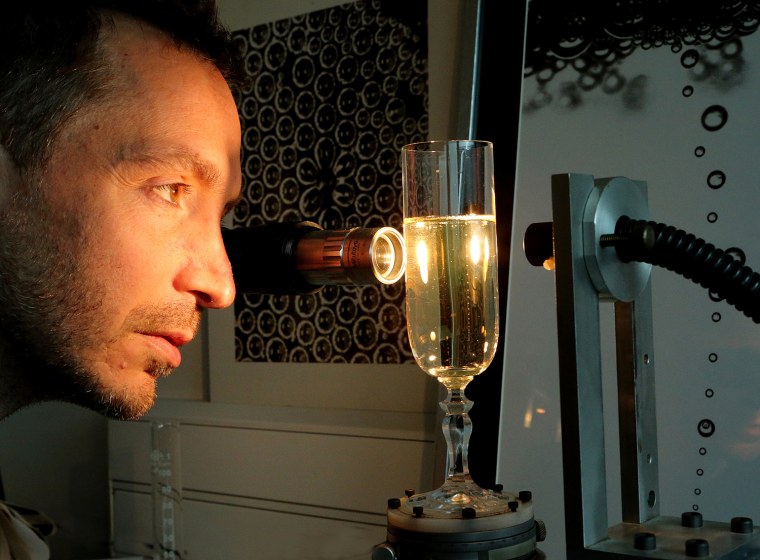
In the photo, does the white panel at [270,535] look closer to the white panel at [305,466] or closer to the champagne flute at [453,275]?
the white panel at [305,466]

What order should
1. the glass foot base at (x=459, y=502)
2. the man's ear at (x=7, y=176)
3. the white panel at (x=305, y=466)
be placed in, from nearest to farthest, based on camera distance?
the glass foot base at (x=459, y=502) < the man's ear at (x=7, y=176) < the white panel at (x=305, y=466)

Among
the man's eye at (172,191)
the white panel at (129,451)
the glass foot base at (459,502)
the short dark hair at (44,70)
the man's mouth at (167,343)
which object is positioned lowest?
the white panel at (129,451)

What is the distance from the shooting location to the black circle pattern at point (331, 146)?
162 centimetres

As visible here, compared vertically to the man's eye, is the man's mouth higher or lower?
lower

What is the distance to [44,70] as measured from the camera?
85cm

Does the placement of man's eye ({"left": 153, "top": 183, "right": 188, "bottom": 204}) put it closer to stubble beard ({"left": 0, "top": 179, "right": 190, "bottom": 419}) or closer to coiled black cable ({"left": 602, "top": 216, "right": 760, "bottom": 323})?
stubble beard ({"left": 0, "top": 179, "right": 190, "bottom": 419})

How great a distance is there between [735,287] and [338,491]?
103 centimetres

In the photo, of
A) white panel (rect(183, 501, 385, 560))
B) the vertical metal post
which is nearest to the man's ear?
the vertical metal post

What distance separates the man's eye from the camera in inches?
34.6

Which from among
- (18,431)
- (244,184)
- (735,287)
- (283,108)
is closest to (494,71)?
(283,108)

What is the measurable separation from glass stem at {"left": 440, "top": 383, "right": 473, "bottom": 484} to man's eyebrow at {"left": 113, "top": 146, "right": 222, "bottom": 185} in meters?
0.35

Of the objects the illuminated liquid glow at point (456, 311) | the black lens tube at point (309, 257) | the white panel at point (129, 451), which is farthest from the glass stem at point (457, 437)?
the white panel at point (129, 451)

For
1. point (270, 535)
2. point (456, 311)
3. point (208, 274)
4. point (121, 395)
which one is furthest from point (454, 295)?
point (270, 535)

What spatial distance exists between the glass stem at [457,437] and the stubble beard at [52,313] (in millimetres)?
323
